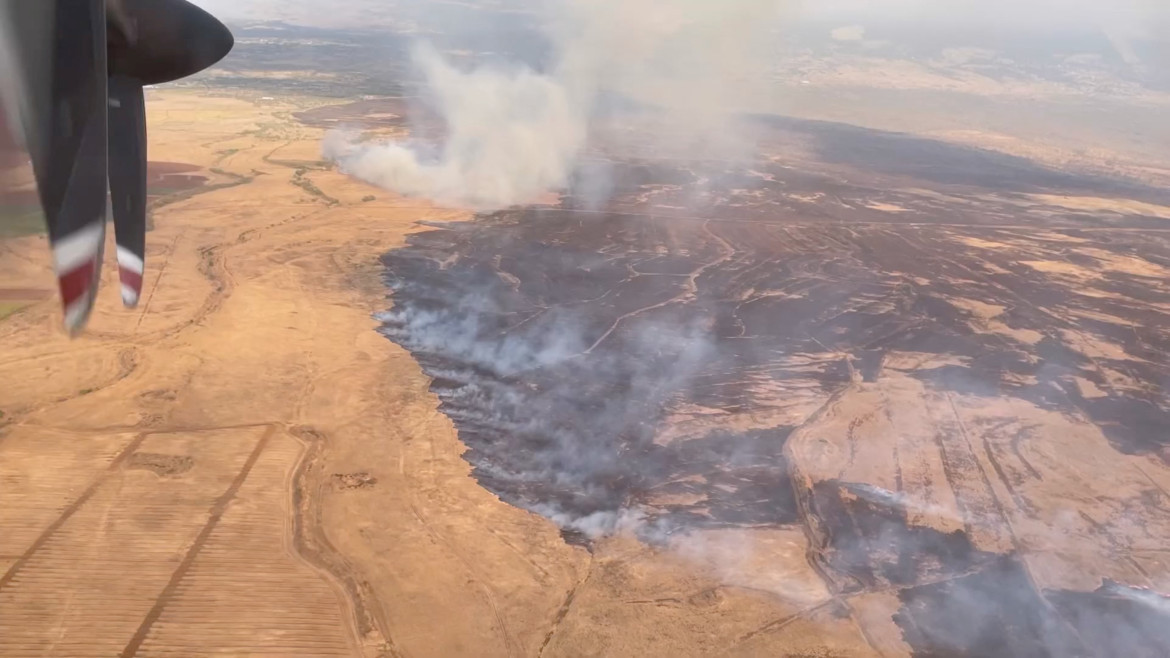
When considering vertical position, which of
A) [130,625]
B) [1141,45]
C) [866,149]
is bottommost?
[130,625]

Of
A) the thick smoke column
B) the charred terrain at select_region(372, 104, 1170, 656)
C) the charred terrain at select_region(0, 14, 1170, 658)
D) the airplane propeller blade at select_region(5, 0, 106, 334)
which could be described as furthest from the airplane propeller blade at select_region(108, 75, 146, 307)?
the thick smoke column

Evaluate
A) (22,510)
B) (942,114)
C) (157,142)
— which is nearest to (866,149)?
(942,114)

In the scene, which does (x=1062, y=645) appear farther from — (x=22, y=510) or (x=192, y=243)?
(x=192, y=243)

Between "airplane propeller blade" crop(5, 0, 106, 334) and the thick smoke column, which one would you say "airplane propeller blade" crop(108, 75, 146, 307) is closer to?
"airplane propeller blade" crop(5, 0, 106, 334)

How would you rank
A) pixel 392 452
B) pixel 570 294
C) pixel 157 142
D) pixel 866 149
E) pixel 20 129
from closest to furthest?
1. pixel 20 129
2. pixel 392 452
3. pixel 570 294
4. pixel 157 142
5. pixel 866 149

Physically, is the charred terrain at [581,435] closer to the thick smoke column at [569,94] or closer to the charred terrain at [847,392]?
the charred terrain at [847,392]

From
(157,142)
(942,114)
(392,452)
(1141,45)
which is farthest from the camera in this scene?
(1141,45)

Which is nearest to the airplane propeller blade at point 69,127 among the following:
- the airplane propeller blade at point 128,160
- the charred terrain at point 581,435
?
the charred terrain at point 581,435

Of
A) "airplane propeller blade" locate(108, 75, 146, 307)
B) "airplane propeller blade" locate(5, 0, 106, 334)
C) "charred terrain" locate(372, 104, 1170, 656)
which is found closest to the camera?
"airplane propeller blade" locate(5, 0, 106, 334)

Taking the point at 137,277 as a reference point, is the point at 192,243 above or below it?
below

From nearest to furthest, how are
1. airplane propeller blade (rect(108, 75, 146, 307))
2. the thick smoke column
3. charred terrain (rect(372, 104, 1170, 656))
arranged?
airplane propeller blade (rect(108, 75, 146, 307)), charred terrain (rect(372, 104, 1170, 656)), the thick smoke column
